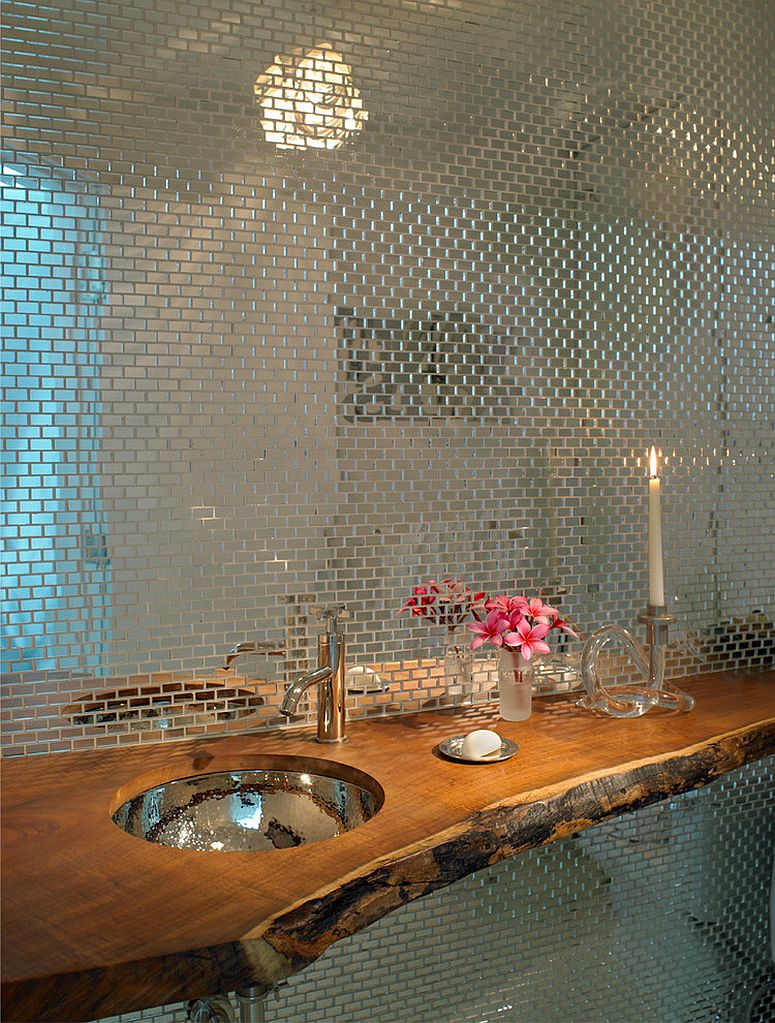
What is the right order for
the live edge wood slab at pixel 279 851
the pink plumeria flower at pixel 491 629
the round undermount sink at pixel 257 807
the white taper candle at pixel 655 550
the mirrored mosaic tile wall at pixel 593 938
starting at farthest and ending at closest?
the white taper candle at pixel 655 550
the pink plumeria flower at pixel 491 629
the mirrored mosaic tile wall at pixel 593 938
the round undermount sink at pixel 257 807
the live edge wood slab at pixel 279 851

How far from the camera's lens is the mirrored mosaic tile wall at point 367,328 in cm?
132

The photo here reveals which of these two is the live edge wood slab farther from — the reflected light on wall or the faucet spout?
the reflected light on wall

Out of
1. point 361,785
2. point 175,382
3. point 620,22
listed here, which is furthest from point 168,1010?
point 620,22

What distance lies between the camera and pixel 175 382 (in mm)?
1384

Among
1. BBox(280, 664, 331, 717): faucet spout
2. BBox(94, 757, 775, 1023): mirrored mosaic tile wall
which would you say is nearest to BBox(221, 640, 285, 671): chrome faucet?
BBox(280, 664, 331, 717): faucet spout

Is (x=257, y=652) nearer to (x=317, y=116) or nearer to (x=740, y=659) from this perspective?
(x=317, y=116)

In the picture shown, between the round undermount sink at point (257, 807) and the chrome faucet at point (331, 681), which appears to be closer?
the round undermount sink at point (257, 807)

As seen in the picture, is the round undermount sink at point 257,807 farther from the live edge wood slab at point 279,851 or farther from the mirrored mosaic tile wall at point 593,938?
the mirrored mosaic tile wall at point 593,938

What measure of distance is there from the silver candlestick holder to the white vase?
0.14 meters

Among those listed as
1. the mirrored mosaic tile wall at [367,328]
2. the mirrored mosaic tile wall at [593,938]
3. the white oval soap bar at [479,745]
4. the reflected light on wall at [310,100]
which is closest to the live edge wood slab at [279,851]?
the white oval soap bar at [479,745]

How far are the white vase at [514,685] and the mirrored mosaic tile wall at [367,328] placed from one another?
0.13 m

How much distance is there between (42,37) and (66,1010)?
1229 mm

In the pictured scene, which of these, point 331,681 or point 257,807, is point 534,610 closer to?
point 331,681

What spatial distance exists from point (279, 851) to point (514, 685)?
596 millimetres
